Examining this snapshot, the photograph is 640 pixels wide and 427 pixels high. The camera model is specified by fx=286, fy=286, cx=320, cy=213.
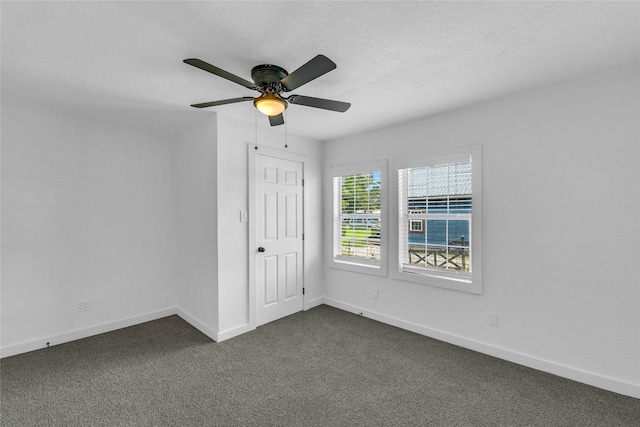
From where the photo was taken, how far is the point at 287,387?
89.2 inches

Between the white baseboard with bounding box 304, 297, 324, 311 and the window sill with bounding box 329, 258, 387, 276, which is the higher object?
the window sill with bounding box 329, 258, 387, 276

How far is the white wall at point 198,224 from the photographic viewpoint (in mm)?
3145

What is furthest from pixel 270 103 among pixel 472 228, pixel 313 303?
pixel 313 303

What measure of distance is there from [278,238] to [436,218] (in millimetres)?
1912

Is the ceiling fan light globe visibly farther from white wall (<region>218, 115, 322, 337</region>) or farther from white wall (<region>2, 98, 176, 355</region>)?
white wall (<region>2, 98, 176, 355</region>)

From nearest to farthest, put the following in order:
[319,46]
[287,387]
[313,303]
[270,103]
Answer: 1. [319,46]
2. [270,103]
3. [287,387]
4. [313,303]

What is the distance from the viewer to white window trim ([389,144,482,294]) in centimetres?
285

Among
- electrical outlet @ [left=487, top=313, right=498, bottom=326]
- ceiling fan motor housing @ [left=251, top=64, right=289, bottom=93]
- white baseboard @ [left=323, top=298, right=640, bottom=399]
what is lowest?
white baseboard @ [left=323, top=298, right=640, bottom=399]

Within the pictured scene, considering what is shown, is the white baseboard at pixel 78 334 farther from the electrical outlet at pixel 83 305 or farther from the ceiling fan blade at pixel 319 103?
the ceiling fan blade at pixel 319 103

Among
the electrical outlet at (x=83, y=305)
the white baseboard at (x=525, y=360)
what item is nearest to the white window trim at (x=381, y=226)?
the white baseboard at (x=525, y=360)

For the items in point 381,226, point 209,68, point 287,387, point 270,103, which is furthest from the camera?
point 381,226

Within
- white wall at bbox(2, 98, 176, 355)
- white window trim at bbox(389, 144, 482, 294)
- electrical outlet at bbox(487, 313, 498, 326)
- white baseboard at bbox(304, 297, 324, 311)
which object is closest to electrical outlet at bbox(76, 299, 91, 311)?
white wall at bbox(2, 98, 176, 355)

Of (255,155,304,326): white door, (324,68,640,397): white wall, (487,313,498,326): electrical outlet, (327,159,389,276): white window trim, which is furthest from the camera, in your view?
(327,159,389,276): white window trim

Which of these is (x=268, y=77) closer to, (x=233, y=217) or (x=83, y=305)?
(x=233, y=217)
